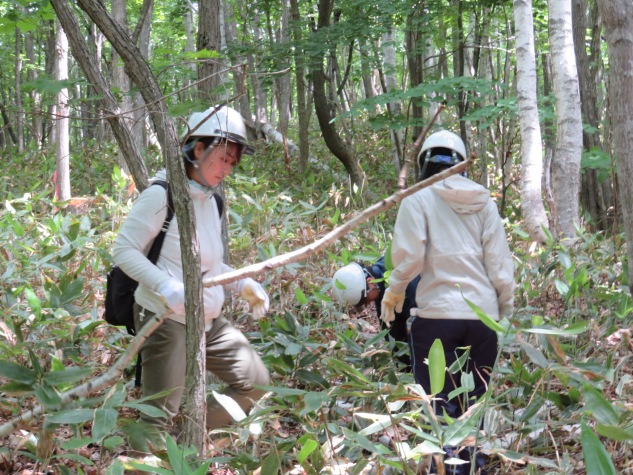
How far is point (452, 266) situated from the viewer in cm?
325

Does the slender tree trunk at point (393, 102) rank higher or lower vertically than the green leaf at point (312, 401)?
higher

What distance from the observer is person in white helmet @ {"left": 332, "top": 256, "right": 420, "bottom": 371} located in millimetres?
4290

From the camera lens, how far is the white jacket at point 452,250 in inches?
127

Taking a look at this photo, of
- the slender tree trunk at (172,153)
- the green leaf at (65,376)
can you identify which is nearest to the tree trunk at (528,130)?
the slender tree trunk at (172,153)

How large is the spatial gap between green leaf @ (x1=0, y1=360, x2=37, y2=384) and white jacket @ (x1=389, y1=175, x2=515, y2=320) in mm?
1621

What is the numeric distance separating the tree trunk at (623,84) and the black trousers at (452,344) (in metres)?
0.71

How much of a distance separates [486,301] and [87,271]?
145 inches

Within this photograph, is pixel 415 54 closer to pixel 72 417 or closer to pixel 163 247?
pixel 163 247

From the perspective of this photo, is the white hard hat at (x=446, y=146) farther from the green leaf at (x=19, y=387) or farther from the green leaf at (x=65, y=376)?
the green leaf at (x=19, y=387)

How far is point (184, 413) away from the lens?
2564 millimetres

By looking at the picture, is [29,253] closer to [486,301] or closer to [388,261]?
[388,261]

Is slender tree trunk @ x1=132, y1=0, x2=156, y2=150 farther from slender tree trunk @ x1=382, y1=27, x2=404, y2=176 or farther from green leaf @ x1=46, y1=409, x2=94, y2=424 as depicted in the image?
slender tree trunk @ x1=382, y1=27, x2=404, y2=176

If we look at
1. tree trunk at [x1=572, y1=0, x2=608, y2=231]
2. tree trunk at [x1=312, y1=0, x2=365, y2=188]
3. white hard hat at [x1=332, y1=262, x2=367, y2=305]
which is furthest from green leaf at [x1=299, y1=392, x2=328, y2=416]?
tree trunk at [x1=312, y1=0, x2=365, y2=188]

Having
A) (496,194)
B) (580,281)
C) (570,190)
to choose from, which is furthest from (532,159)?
(580,281)
